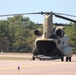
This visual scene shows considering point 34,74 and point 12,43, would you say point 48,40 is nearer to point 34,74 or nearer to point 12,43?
point 34,74

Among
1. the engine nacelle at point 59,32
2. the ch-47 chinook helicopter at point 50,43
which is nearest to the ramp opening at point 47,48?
the ch-47 chinook helicopter at point 50,43

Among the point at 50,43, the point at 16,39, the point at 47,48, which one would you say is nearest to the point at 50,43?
the point at 50,43

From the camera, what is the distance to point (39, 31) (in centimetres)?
3738

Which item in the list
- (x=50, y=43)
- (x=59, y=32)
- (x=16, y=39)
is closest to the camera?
(x=59, y=32)

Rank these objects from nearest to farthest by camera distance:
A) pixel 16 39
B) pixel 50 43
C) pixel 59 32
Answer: pixel 59 32 → pixel 50 43 → pixel 16 39

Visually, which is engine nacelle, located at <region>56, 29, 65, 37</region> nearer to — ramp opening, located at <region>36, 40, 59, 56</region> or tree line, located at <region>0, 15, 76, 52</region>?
ramp opening, located at <region>36, 40, 59, 56</region>

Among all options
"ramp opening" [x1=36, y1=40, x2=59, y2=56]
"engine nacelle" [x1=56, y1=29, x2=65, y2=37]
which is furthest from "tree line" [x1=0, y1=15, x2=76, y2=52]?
"engine nacelle" [x1=56, y1=29, x2=65, y2=37]

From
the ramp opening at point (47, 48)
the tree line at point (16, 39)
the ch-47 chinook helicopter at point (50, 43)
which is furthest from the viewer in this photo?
the tree line at point (16, 39)

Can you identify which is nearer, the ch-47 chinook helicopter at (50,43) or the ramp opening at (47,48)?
the ch-47 chinook helicopter at (50,43)

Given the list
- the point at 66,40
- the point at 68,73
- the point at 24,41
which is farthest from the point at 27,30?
the point at 68,73

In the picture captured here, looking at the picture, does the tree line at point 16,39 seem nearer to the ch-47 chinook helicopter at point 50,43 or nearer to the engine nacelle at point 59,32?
the ch-47 chinook helicopter at point 50,43

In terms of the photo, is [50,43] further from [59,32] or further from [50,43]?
[59,32]

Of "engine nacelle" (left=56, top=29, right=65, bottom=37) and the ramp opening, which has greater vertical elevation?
"engine nacelle" (left=56, top=29, right=65, bottom=37)

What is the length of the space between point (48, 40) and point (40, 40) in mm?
843
